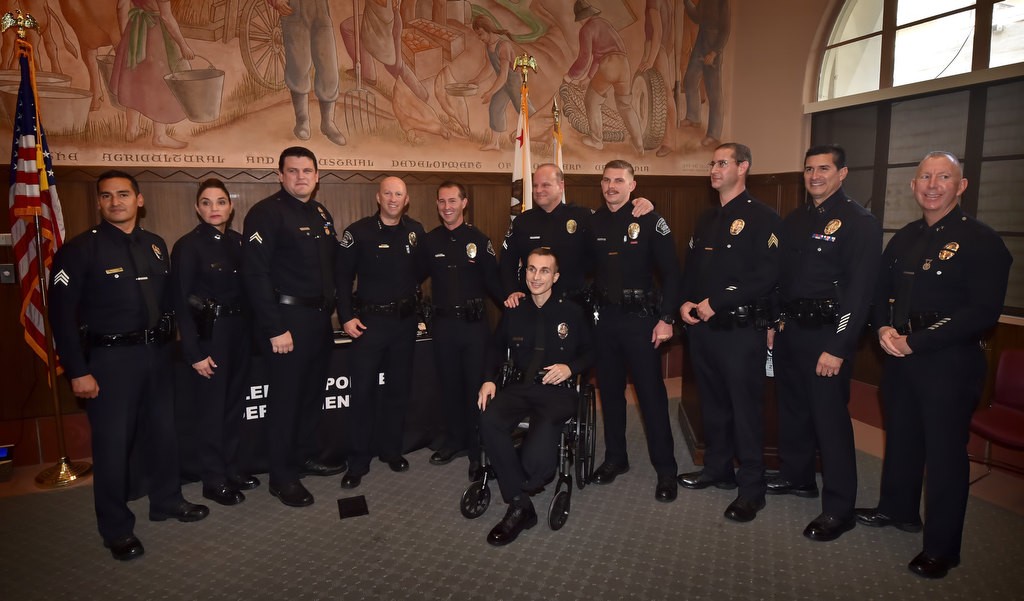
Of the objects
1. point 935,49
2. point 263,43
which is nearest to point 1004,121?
point 935,49

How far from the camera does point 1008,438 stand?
3.48m

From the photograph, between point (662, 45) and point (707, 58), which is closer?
point (662, 45)

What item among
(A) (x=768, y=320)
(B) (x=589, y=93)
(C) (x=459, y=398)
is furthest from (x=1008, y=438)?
(B) (x=589, y=93)

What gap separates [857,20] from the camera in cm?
570

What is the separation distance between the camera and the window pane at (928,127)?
4898mm

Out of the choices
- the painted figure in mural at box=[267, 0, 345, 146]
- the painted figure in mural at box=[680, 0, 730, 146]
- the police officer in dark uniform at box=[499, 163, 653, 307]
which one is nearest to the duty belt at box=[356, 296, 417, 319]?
the police officer in dark uniform at box=[499, 163, 653, 307]

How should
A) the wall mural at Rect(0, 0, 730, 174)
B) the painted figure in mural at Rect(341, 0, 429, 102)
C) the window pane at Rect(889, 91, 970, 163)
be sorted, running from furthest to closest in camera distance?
the painted figure in mural at Rect(341, 0, 429, 102) < the window pane at Rect(889, 91, 970, 163) < the wall mural at Rect(0, 0, 730, 174)

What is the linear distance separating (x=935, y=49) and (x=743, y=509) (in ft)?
13.8

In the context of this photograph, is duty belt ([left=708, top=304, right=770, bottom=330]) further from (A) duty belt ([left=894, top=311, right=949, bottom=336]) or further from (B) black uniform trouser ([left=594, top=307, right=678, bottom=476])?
(A) duty belt ([left=894, top=311, right=949, bottom=336])

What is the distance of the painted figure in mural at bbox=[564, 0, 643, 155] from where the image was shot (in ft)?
20.1

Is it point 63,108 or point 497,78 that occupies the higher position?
point 497,78

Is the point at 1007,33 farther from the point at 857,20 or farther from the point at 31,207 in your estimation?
the point at 31,207

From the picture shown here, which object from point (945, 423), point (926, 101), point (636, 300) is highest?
point (926, 101)

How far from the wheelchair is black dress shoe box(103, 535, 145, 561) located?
1.64 m
